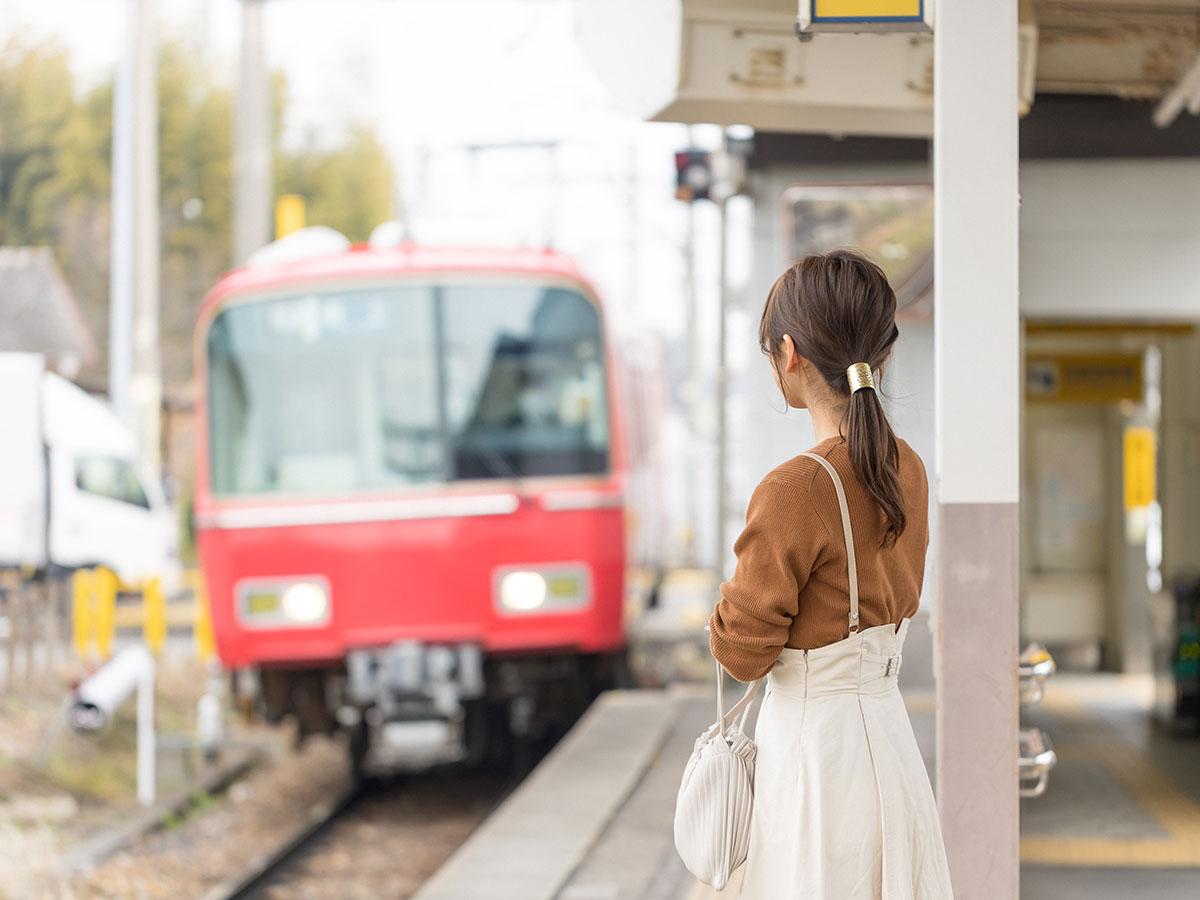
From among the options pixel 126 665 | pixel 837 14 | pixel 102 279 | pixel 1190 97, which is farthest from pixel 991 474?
pixel 102 279

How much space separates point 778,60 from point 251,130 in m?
16.5

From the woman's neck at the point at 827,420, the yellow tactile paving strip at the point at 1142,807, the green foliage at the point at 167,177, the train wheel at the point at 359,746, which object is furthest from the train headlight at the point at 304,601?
the green foliage at the point at 167,177

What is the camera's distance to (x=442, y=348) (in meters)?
9.27

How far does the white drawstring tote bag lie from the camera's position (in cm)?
268

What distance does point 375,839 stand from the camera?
925 cm

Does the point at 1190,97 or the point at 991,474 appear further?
the point at 1190,97

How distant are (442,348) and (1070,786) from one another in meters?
4.12

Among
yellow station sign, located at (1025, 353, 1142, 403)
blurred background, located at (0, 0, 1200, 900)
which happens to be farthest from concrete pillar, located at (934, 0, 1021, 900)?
yellow station sign, located at (1025, 353, 1142, 403)

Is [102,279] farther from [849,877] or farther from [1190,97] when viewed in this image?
[849,877]

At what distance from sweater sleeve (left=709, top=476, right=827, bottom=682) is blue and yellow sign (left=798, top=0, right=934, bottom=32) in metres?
1.63

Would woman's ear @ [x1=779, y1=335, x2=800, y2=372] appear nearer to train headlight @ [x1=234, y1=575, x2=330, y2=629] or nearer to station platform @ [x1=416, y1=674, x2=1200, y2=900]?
station platform @ [x1=416, y1=674, x2=1200, y2=900]

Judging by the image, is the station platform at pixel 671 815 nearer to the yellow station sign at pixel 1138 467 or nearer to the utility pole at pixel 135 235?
the yellow station sign at pixel 1138 467

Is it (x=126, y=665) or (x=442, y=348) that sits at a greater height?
(x=442, y=348)

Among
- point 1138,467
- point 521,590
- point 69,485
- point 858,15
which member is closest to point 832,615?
point 858,15
